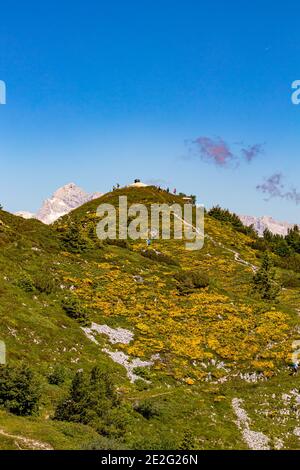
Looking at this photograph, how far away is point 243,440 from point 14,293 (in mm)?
24412

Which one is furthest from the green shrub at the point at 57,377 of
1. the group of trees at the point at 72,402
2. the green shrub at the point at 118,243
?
the green shrub at the point at 118,243

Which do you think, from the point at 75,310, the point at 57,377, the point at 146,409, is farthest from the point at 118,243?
the point at 146,409

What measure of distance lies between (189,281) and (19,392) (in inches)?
1611

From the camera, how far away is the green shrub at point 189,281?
64.8 metres

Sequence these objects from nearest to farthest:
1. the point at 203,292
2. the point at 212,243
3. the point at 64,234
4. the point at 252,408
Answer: the point at 252,408
the point at 203,292
the point at 64,234
the point at 212,243

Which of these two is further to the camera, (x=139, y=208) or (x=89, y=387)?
(x=139, y=208)

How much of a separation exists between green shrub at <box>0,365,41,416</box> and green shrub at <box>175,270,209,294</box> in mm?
37549

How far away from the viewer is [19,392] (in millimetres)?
27312

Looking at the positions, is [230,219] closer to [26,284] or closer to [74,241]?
[74,241]

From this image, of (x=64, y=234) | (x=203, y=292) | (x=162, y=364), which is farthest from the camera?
(x=64, y=234)

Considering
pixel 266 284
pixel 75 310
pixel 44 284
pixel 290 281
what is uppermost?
pixel 44 284

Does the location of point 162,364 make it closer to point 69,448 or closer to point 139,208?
point 69,448

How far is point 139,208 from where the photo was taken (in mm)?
115188

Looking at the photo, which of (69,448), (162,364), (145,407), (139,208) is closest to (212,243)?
(139,208)
